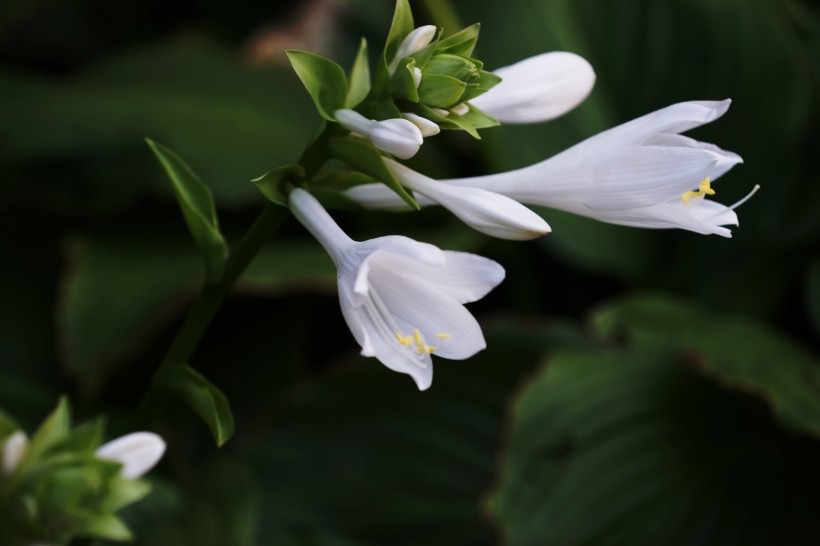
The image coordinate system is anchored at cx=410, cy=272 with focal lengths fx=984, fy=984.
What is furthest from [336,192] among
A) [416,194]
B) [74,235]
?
[74,235]

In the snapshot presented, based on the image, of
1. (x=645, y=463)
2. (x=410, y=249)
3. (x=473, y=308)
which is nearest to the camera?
(x=410, y=249)

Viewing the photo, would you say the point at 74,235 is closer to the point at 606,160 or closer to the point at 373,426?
the point at 373,426

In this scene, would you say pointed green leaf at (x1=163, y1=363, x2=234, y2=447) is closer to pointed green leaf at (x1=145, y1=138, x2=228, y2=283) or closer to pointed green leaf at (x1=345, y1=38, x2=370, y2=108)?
pointed green leaf at (x1=145, y1=138, x2=228, y2=283)

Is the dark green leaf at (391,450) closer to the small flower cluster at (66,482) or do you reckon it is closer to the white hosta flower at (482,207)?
the small flower cluster at (66,482)

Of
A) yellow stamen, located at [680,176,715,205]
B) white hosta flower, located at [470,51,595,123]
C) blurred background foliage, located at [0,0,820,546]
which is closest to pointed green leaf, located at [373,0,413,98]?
white hosta flower, located at [470,51,595,123]

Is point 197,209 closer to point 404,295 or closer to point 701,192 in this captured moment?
point 404,295

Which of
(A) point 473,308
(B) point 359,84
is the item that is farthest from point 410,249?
(A) point 473,308

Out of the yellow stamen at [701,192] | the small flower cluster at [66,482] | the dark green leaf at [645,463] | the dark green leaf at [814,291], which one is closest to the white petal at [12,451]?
the small flower cluster at [66,482]
